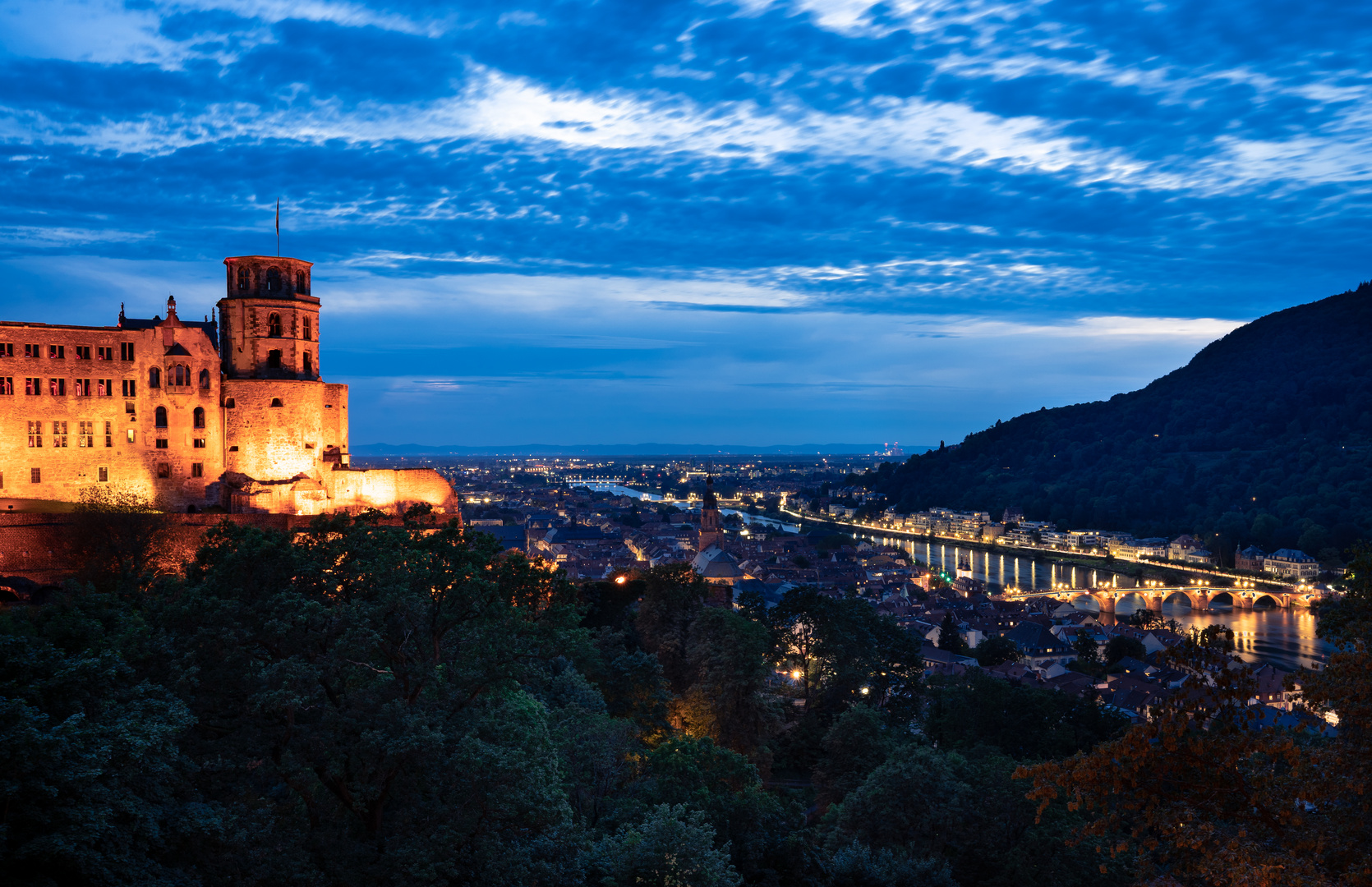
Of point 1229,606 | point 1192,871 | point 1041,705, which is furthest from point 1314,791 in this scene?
point 1229,606

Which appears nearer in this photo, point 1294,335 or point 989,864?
point 989,864

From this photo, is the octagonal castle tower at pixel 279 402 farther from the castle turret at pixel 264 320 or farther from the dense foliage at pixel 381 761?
the dense foliage at pixel 381 761

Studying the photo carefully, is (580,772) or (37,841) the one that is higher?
(37,841)

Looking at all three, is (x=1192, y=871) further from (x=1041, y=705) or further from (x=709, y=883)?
(x=1041, y=705)

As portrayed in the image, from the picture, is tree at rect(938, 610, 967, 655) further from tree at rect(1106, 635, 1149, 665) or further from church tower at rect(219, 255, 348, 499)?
church tower at rect(219, 255, 348, 499)

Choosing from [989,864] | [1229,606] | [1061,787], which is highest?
[1061,787]

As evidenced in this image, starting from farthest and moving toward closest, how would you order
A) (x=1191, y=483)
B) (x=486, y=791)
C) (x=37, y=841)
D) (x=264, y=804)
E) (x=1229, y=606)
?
1. (x=1191, y=483)
2. (x=1229, y=606)
3. (x=486, y=791)
4. (x=264, y=804)
5. (x=37, y=841)

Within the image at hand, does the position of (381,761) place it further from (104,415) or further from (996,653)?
(996,653)
